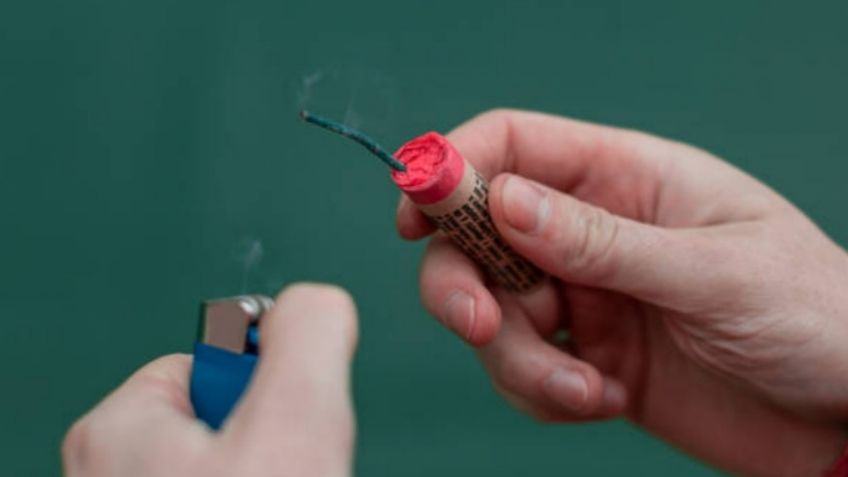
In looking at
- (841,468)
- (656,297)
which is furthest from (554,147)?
(841,468)

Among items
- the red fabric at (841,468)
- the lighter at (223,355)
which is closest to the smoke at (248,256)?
the lighter at (223,355)

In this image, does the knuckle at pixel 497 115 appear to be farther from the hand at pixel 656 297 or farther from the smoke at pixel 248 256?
the smoke at pixel 248 256

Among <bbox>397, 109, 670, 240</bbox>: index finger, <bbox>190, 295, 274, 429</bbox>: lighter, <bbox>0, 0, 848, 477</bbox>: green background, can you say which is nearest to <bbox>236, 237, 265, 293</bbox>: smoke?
<bbox>0, 0, 848, 477</bbox>: green background

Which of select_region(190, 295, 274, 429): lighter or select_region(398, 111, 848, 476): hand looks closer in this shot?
select_region(190, 295, 274, 429): lighter

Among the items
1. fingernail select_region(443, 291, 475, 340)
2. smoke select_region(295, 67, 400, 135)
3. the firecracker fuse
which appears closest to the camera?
the firecracker fuse

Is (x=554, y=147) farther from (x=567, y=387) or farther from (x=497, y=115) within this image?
(x=567, y=387)

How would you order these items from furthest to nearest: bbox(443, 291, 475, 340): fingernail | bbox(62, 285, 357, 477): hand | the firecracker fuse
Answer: bbox(443, 291, 475, 340): fingernail → the firecracker fuse → bbox(62, 285, 357, 477): hand

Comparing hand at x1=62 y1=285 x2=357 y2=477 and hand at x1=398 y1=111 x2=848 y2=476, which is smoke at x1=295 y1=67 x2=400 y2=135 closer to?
hand at x1=398 y1=111 x2=848 y2=476
